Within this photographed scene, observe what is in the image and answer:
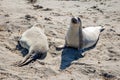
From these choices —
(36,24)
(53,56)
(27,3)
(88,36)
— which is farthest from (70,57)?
(27,3)

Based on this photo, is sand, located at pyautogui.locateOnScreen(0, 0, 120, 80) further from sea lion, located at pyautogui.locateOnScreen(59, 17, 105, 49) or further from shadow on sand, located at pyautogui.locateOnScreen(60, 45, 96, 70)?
sea lion, located at pyautogui.locateOnScreen(59, 17, 105, 49)

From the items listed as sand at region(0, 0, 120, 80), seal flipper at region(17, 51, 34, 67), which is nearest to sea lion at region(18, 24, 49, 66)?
seal flipper at region(17, 51, 34, 67)

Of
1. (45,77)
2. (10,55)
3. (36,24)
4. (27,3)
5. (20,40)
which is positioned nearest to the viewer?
(45,77)

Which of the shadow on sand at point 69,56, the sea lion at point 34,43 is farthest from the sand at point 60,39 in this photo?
the sea lion at point 34,43

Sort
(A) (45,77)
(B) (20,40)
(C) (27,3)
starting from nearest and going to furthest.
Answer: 1. (A) (45,77)
2. (B) (20,40)
3. (C) (27,3)

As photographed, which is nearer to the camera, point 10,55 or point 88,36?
point 10,55

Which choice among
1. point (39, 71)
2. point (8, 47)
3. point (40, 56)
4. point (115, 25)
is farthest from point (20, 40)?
point (115, 25)

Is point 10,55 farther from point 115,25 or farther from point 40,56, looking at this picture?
point 115,25

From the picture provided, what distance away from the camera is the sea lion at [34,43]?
5.84 m

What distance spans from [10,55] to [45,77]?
1.01 metres

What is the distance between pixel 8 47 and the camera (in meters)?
6.23

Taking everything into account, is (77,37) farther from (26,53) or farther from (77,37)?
(26,53)

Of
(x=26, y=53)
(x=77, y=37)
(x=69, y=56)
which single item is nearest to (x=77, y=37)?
(x=77, y=37)

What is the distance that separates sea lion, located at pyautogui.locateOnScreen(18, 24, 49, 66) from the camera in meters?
5.84
